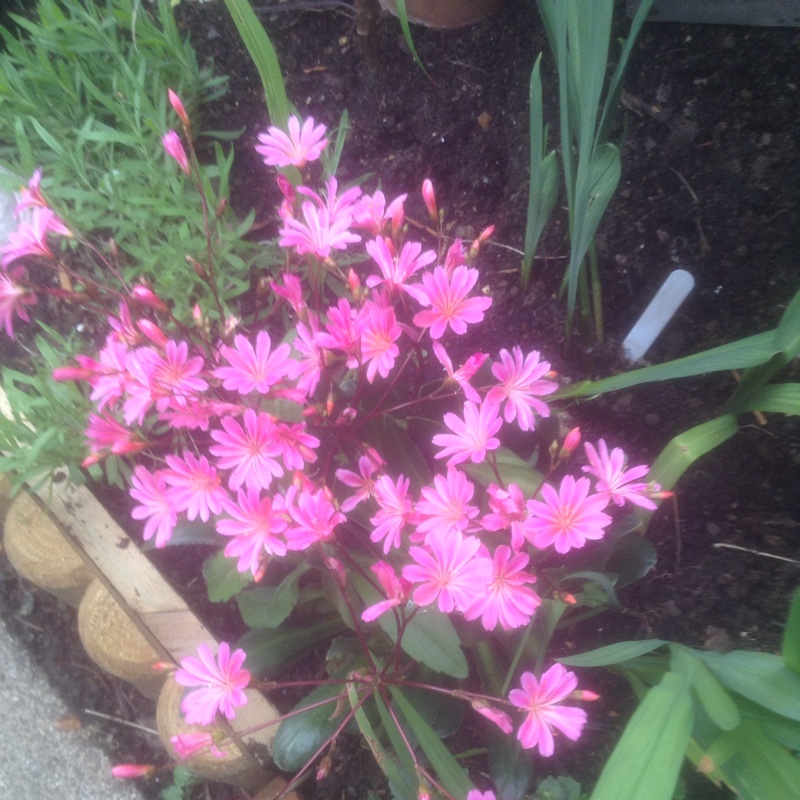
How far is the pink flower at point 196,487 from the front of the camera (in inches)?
31.4

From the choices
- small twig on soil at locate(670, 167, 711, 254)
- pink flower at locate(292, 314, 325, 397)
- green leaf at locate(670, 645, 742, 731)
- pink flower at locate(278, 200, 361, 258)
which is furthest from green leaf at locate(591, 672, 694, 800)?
small twig on soil at locate(670, 167, 711, 254)

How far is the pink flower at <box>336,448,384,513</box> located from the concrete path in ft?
3.37

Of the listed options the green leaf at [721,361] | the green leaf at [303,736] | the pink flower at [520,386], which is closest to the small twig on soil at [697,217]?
the green leaf at [721,361]

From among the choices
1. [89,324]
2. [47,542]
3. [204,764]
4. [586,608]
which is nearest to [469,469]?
[586,608]

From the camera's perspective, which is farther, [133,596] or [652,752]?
[133,596]

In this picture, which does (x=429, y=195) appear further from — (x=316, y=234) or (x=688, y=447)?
(x=688, y=447)

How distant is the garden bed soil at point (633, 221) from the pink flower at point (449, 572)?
537mm

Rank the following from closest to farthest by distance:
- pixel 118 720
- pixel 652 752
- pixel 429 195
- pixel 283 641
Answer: pixel 652 752 < pixel 429 195 < pixel 283 641 < pixel 118 720

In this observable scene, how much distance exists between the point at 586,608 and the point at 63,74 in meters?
1.54

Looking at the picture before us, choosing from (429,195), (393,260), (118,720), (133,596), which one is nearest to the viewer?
(393,260)

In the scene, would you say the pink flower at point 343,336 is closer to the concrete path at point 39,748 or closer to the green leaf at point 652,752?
the green leaf at point 652,752

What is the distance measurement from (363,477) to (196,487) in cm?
23

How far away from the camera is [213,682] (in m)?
0.81

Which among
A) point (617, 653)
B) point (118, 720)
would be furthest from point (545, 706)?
point (118, 720)
